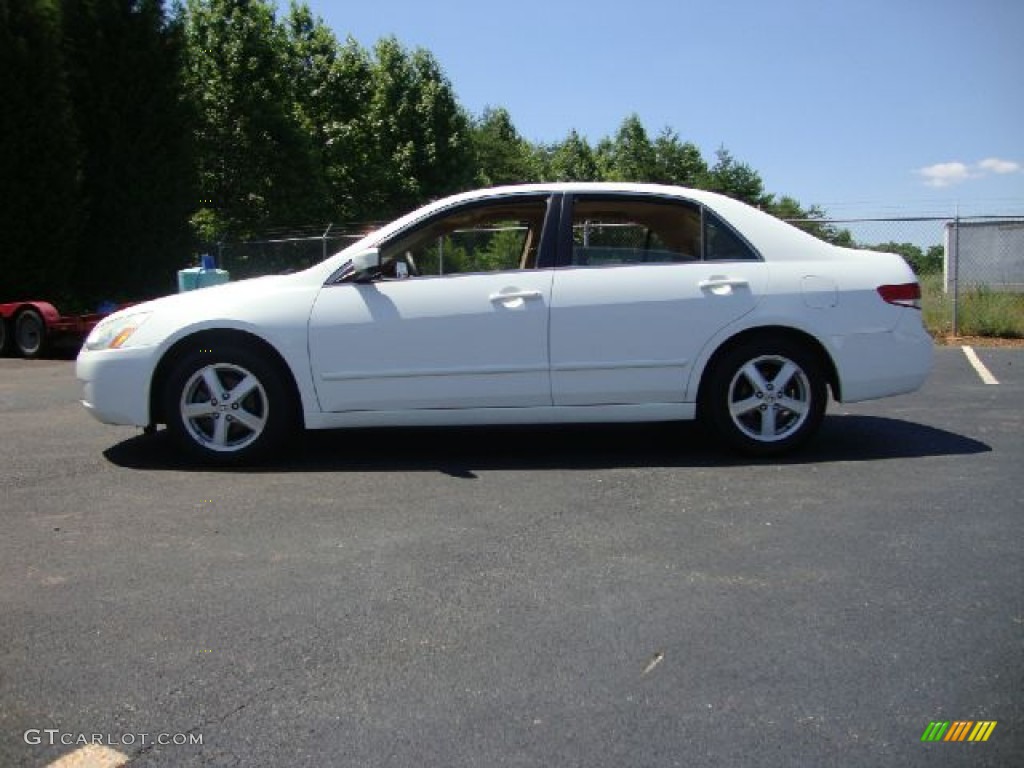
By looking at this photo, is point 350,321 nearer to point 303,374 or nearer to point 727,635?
point 303,374

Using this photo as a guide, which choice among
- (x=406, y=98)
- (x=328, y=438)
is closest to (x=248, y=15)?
(x=406, y=98)

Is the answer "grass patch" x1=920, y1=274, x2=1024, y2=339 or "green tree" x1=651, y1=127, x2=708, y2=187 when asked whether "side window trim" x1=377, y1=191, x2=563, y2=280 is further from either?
"green tree" x1=651, y1=127, x2=708, y2=187

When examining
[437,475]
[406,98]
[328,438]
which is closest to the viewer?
[437,475]

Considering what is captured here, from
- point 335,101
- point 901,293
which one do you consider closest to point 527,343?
point 901,293

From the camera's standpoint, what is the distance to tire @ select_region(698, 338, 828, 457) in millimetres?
5391

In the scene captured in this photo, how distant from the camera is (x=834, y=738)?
2369mm

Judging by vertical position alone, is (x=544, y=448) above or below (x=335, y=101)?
below

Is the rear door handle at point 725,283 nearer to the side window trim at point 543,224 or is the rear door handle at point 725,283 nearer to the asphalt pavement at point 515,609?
the side window trim at point 543,224

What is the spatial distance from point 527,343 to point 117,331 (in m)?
2.42

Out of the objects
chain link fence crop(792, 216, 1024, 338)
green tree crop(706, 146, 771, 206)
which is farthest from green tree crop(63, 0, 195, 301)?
green tree crop(706, 146, 771, 206)

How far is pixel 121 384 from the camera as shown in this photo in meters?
5.38

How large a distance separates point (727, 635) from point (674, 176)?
62.2 m

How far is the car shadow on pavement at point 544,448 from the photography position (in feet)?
17.9

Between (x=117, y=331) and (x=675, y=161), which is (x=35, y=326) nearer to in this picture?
(x=117, y=331)
